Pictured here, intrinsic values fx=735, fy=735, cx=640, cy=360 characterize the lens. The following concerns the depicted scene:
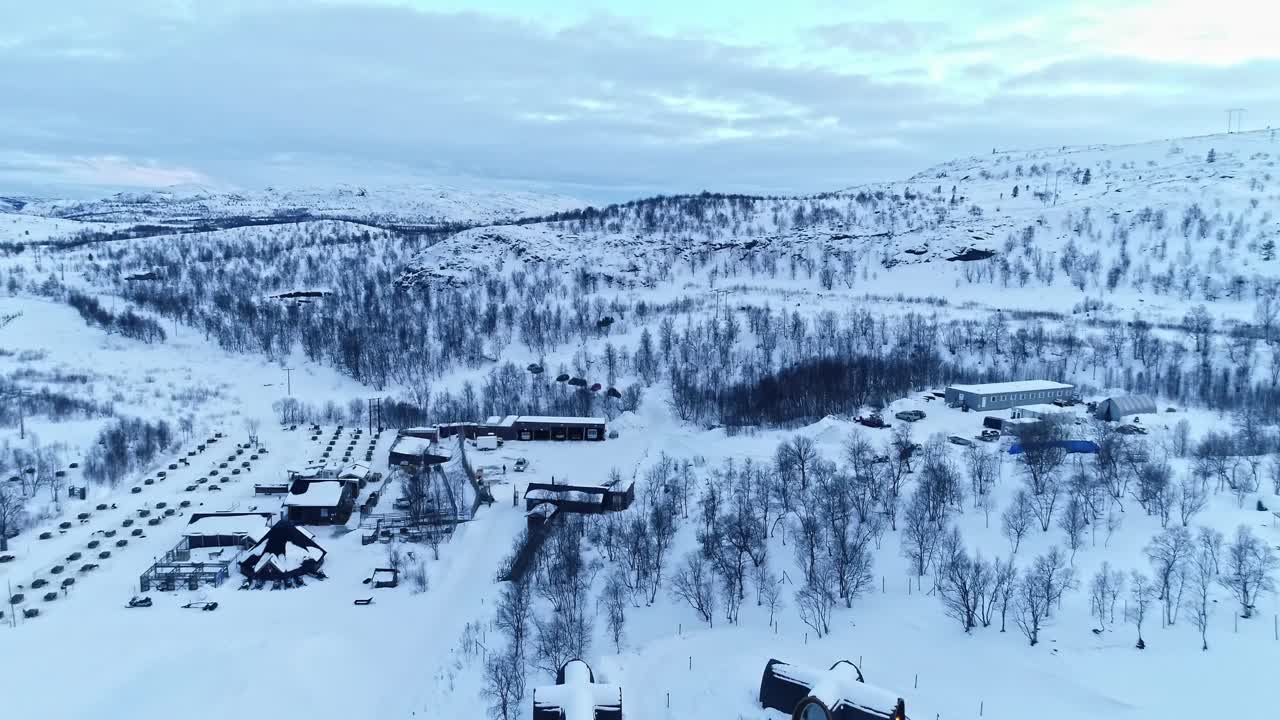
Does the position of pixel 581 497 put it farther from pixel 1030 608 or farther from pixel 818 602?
pixel 1030 608

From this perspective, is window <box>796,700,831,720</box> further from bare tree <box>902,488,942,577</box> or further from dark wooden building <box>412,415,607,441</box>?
dark wooden building <box>412,415,607,441</box>

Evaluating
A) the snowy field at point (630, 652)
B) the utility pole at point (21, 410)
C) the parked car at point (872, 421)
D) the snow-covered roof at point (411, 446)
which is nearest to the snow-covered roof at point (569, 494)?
the snowy field at point (630, 652)

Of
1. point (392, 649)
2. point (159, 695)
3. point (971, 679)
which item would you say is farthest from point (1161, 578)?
point (159, 695)

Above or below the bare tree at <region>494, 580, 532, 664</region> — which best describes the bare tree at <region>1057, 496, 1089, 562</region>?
above

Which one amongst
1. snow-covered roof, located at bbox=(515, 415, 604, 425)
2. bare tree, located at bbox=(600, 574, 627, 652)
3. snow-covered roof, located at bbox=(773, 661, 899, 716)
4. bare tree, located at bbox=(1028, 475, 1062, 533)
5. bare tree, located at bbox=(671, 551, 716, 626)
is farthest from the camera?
snow-covered roof, located at bbox=(515, 415, 604, 425)

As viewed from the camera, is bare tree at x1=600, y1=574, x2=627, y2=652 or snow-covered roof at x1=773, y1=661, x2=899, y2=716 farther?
bare tree at x1=600, y1=574, x2=627, y2=652

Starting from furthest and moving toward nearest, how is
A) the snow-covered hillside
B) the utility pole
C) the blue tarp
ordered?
the snow-covered hillside, the utility pole, the blue tarp

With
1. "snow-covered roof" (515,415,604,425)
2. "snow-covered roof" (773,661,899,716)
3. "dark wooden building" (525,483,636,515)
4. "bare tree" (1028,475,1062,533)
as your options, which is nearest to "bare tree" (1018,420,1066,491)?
"bare tree" (1028,475,1062,533)

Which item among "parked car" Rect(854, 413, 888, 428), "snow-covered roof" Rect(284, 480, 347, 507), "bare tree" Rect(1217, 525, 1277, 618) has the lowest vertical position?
"snow-covered roof" Rect(284, 480, 347, 507)

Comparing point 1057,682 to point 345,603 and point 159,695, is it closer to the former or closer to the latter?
point 345,603
